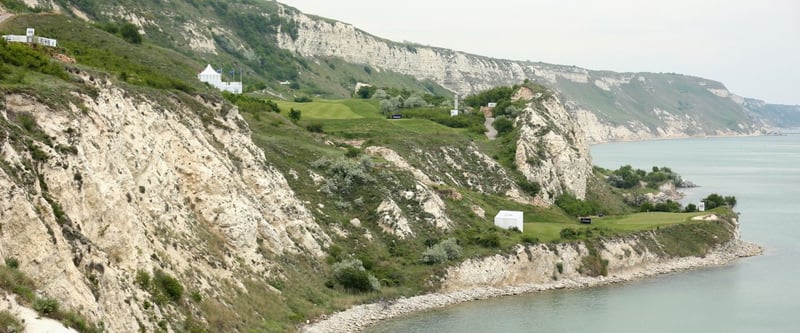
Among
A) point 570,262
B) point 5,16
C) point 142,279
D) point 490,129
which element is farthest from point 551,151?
point 142,279

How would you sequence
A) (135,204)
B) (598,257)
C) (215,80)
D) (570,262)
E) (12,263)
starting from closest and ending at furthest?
1. (12,263)
2. (135,204)
3. (570,262)
4. (598,257)
5. (215,80)

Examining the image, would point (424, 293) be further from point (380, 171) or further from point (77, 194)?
point (77, 194)

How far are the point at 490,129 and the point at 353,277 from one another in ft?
132

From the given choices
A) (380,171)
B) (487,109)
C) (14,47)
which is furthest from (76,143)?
(487,109)

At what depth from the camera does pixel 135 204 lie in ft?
102

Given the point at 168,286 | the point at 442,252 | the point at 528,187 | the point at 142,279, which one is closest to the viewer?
the point at 142,279

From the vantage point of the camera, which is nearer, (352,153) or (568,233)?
(568,233)

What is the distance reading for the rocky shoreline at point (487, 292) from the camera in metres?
38.5

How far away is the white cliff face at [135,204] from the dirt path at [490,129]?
115ft

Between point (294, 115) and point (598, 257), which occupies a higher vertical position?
point (294, 115)

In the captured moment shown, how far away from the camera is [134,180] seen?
3262 centimetres

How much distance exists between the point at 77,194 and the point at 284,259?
1502 centimetres

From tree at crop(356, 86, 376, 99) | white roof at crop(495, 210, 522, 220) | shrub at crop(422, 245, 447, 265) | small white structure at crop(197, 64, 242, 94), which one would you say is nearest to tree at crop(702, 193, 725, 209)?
white roof at crop(495, 210, 522, 220)

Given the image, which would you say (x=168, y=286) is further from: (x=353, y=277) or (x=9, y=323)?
(x=353, y=277)
